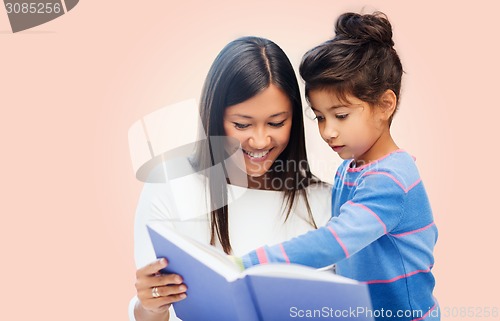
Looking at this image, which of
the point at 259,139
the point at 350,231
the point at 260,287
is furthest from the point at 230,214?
the point at 260,287

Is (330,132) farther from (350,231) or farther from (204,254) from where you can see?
(204,254)

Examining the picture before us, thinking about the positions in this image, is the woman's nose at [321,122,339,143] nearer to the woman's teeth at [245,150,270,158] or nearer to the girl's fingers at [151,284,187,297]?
the woman's teeth at [245,150,270,158]

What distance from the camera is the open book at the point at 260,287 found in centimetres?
164

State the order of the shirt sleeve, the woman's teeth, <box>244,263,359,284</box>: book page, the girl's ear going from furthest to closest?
the woman's teeth
the girl's ear
the shirt sleeve
<box>244,263,359,284</box>: book page

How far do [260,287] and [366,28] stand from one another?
0.91 meters

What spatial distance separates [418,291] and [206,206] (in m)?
0.76

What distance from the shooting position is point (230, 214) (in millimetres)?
2387

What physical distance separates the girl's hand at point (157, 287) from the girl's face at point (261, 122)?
20.8 inches

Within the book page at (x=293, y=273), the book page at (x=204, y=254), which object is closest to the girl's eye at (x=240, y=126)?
the book page at (x=204, y=254)

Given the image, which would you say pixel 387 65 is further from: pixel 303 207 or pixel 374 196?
pixel 303 207

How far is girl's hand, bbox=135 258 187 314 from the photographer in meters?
1.86

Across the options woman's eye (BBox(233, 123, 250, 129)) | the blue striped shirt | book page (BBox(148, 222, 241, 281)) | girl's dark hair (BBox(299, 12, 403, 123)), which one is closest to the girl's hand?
book page (BBox(148, 222, 241, 281))

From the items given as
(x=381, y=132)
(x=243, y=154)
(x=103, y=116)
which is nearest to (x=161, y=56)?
(x=103, y=116)

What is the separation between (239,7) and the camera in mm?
2486
